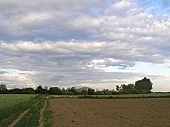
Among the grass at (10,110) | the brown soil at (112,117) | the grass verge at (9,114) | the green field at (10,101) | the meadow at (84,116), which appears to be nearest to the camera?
the brown soil at (112,117)

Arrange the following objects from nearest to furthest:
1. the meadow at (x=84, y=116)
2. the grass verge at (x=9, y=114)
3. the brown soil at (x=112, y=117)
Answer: the brown soil at (x=112, y=117)
the meadow at (x=84, y=116)
the grass verge at (x=9, y=114)

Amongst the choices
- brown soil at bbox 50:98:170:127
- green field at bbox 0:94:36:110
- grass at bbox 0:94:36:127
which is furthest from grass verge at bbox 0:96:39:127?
brown soil at bbox 50:98:170:127

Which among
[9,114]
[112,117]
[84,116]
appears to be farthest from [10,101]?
[112,117]

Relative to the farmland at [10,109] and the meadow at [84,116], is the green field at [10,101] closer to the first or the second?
the farmland at [10,109]

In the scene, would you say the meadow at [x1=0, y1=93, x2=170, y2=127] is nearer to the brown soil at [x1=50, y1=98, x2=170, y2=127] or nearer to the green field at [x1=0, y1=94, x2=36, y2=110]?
the brown soil at [x1=50, y1=98, x2=170, y2=127]

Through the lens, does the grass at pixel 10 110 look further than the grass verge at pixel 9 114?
Yes

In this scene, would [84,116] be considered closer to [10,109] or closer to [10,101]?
[10,109]

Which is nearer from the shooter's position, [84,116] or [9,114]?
[84,116]

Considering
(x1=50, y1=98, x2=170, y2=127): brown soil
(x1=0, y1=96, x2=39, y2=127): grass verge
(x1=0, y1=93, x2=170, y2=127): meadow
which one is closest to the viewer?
(x1=50, y1=98, x2=170, y2=127): brown soil

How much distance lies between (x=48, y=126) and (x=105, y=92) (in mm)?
123155

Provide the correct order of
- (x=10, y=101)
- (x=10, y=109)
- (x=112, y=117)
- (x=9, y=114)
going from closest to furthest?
(x=112, y=117) < (x=9, y=114) < (x=10, y=109) < (x=10, y=101)

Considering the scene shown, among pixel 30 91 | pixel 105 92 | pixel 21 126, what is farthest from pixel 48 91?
pixel 21 126

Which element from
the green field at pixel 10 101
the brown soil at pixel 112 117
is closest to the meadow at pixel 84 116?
the brown soil at pixel 112 117

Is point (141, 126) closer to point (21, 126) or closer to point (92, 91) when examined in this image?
point (21, 126)
